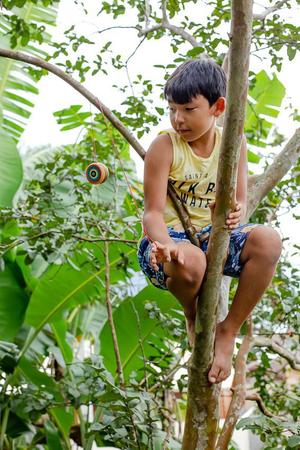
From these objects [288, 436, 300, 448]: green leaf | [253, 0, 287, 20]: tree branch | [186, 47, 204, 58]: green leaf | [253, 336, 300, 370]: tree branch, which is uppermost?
[253, 0, 287, 20]: tree branch

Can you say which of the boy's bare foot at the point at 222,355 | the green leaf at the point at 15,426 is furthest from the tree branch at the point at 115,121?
the green leaf at the point at 15,426

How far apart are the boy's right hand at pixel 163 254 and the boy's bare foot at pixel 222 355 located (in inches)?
13.0

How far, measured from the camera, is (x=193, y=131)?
196 cm

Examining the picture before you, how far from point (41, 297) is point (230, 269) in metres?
2.41

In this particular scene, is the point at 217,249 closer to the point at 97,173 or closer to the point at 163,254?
the point at 163,254

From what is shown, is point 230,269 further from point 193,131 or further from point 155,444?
point 155,444

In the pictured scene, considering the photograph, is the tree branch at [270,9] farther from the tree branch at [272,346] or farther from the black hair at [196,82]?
the tree branch at [272,346]

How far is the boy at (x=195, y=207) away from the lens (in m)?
1.91

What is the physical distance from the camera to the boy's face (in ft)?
6.31

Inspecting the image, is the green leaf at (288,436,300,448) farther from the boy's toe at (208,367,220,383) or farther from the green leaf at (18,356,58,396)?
the green leaf at (18,356,58,396)

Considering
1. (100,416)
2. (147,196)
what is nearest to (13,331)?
(100,416)

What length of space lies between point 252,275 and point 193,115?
45 centimetres

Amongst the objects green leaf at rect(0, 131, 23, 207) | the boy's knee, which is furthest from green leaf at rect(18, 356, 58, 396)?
the boy's knee

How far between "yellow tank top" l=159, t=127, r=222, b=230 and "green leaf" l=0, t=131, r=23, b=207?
259 centimetres
